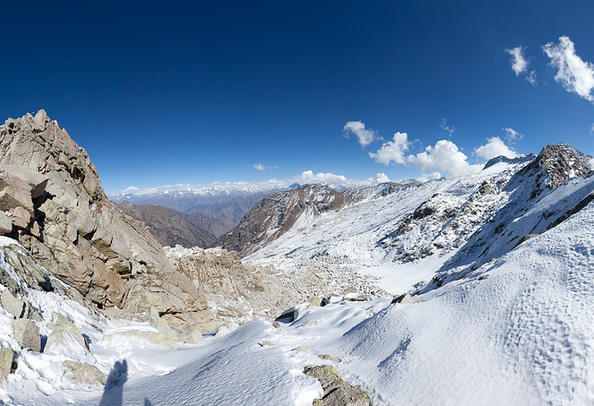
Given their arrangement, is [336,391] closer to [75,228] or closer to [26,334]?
[26,334]

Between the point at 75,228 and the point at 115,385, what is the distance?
13.1m

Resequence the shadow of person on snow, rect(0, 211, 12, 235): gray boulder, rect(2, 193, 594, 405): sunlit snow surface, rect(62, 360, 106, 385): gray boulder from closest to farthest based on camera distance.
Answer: rect(2, 193, 594, 405): sunlit snow surface < the shadow of person on snow < rect(62, 360, 106, 385): gray boulder < rect(0, 211, 12, 235): gray boulder

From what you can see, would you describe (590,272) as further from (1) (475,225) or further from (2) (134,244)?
(1) (475,225)

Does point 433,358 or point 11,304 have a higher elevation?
point 11,304

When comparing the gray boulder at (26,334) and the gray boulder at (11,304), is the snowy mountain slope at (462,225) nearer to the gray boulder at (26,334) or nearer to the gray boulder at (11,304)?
the gray boulder at (26,334)

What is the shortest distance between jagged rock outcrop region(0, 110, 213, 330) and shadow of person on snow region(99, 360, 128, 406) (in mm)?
9000

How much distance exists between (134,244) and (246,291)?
17.4 m

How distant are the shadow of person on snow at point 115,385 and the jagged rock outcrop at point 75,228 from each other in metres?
9.00

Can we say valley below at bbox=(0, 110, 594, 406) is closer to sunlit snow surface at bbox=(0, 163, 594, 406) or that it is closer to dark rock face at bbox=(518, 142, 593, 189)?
sunlit snow surface at bbox=(0, 163, 594, 406)

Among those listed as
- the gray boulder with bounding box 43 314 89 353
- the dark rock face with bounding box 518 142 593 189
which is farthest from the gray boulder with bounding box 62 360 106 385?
the dark rock face with bounding box 518 142 593 189

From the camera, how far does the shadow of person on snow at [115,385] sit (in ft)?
24.4

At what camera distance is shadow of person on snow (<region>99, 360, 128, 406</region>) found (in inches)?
293

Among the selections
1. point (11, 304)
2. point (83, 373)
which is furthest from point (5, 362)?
point (11, 304)

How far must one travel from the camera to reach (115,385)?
8734mm
